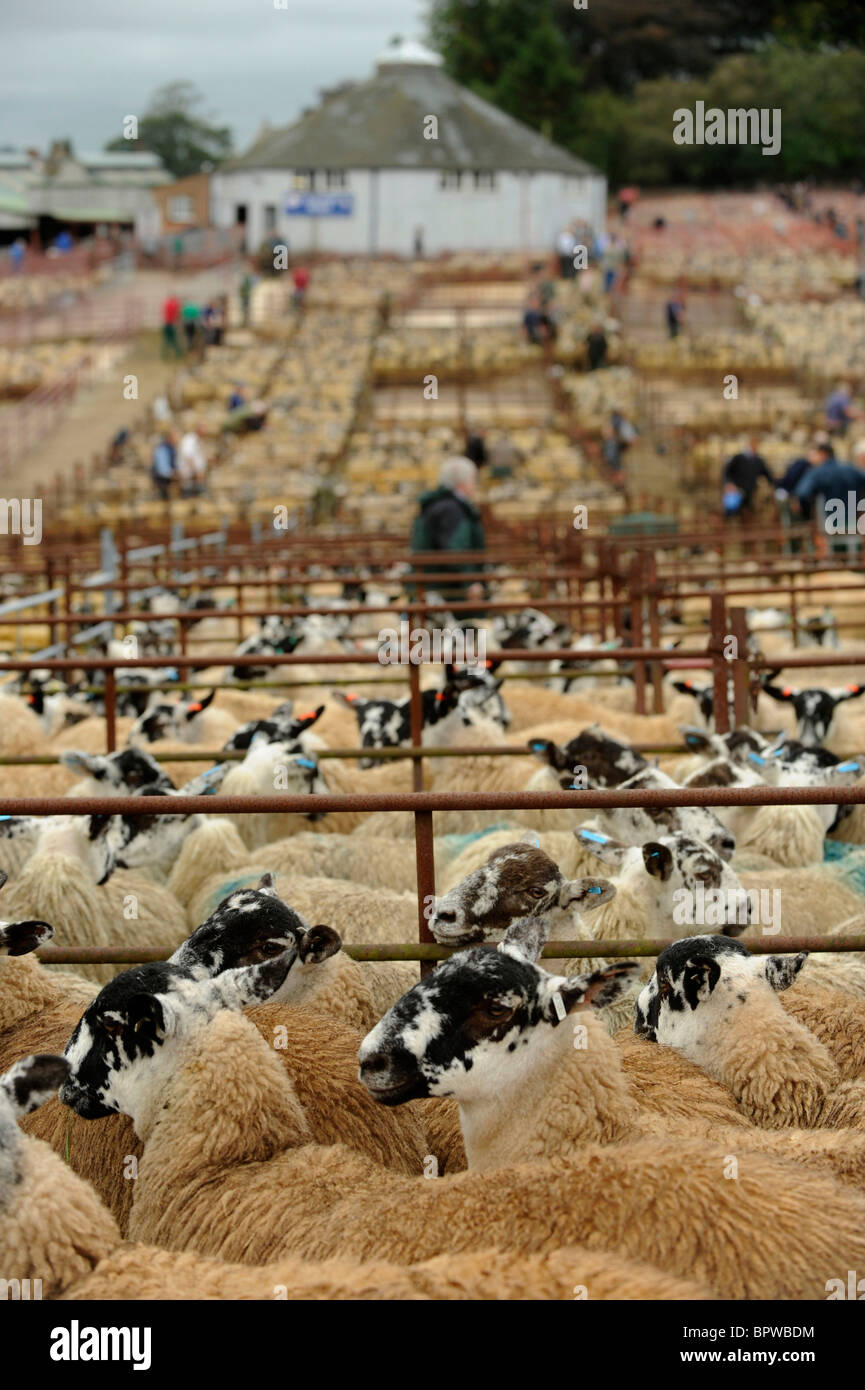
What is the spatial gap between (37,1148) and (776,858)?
346cm

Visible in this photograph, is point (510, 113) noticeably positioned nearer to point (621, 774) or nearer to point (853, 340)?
point (853, 340)

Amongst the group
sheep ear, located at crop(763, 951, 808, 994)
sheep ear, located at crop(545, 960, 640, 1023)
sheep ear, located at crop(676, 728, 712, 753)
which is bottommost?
sheep ear, located at crop(763, 951, 808, 994)

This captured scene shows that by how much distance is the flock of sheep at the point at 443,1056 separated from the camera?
8.49 ft

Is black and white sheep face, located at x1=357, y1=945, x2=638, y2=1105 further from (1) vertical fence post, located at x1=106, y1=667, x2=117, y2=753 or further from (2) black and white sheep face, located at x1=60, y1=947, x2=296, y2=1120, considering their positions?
(1) vertical fence post, located at x1=106, y1=667, x2=117, y2=753

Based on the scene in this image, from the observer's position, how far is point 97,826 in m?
5.00

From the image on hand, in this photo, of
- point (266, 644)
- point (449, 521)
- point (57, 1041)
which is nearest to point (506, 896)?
point (57, 1041)

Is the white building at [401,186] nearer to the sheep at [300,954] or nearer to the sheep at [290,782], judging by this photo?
the sheep at [290,782]

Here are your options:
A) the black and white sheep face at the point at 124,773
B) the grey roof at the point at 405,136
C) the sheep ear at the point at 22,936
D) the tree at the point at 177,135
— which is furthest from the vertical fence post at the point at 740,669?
the tree at the point at 177,135

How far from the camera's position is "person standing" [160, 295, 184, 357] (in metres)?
31.6

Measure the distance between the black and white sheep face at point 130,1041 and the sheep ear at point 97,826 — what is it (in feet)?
5.91

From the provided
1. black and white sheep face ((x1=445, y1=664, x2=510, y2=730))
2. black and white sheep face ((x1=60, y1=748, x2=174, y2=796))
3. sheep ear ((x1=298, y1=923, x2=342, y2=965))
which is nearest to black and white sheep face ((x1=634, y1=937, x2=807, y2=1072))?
sheep ear ((x1=298, y1=923, x2=342, y2=965))

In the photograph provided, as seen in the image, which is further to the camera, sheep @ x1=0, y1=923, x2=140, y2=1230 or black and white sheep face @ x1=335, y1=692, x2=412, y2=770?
black and white sheep face @ x1=335, y1=692, x2=412, y2=770

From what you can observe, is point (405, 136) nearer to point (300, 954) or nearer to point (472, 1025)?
point (300, 954)

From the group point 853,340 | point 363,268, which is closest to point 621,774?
point 853,340
